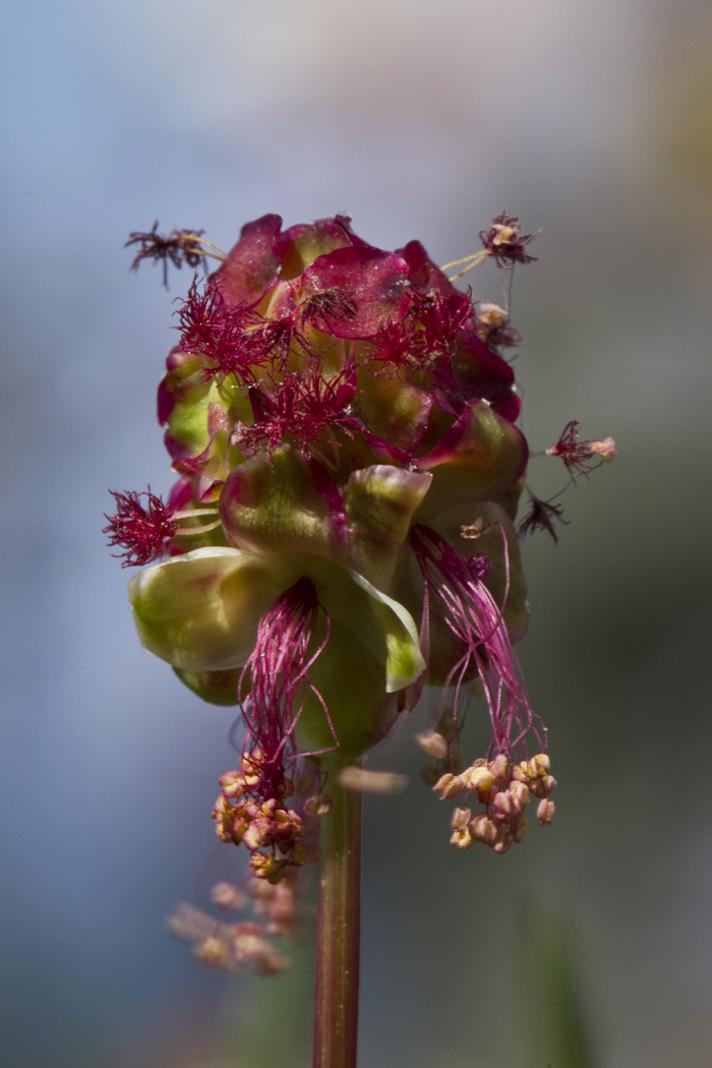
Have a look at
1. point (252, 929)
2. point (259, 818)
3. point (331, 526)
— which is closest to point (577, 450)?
point (331, 526)

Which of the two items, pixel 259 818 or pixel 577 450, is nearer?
pixel 259 818

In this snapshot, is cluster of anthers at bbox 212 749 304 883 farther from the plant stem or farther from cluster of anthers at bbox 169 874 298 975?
cluster of anthers at bbox 169 874 298 975

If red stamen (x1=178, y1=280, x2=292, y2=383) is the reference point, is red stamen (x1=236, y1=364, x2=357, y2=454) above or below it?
below

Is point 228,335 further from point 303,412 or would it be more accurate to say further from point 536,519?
point 536,519

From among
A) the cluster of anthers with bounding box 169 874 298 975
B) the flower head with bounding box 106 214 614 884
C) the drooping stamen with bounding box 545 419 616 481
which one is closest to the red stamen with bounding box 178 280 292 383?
the flower head with bounding box 106 214 614 884

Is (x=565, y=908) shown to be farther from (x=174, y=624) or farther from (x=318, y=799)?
(x=174, y=624)
